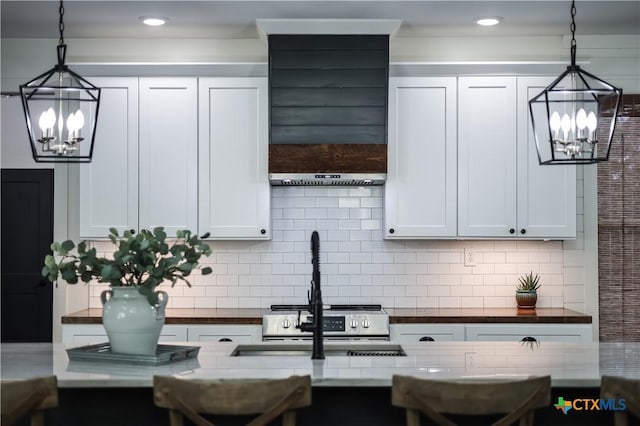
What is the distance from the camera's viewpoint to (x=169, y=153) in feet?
17.9

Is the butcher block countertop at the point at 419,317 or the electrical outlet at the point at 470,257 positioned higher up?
the electrical outlet at the point at 470,257

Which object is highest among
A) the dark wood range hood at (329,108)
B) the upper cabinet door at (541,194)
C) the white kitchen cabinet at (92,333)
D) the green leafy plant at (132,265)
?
the dark wood range hood at (329,108)

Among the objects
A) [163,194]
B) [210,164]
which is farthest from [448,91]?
[163,194]

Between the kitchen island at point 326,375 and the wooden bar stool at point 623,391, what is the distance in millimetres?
48

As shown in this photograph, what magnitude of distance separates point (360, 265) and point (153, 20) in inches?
86.2

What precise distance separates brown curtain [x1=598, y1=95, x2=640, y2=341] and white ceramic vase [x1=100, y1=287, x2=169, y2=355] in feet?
12.1

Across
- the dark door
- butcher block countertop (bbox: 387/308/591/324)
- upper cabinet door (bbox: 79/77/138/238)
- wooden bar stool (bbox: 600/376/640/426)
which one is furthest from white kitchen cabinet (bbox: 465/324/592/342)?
the dark door

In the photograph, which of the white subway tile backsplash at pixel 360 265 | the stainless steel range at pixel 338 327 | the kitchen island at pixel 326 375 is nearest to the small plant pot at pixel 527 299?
the white subway tile backsplash at pixel 360 265

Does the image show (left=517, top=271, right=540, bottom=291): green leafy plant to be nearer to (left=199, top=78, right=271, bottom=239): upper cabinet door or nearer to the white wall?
the white wall

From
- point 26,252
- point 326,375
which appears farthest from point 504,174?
point 26,252

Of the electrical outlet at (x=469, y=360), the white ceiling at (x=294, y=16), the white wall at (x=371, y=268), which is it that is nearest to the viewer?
the electrical outlet at (x=469, y=360)

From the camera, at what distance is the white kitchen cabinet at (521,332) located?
17.1 ft

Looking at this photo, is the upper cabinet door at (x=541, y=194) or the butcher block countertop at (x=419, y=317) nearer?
the butcher block countertop at (x=419, y=317)

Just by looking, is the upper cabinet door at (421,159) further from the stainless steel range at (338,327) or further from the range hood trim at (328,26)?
the stainless steel range at (338,327)
